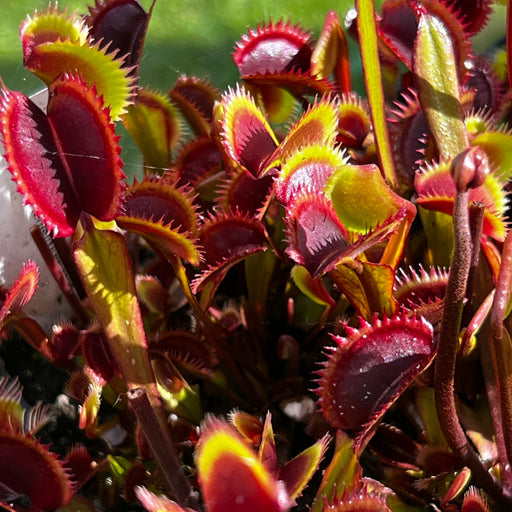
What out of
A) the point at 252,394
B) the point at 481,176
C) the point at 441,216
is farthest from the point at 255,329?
the point at 481,176

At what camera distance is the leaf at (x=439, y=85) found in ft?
1.69

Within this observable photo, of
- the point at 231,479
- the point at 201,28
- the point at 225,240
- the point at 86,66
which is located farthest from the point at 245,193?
the point at 201,28

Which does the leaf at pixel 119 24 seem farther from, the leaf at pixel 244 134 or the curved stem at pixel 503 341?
the curved stem at pixel 503 341

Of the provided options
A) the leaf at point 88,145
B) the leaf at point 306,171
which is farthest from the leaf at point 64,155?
the leaf at point 306,171

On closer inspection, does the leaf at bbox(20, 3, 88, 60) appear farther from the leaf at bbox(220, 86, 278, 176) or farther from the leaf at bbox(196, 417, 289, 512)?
the leaf at bbox(196, 417, 289, 512)

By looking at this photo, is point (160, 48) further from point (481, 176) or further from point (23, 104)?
point (481, 176)

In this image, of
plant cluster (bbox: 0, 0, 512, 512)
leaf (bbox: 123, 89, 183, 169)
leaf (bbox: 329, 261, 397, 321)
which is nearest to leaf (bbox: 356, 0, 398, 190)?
plant cluster (bbox: 0, 0, 512, 512)

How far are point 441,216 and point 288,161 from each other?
0.57ft

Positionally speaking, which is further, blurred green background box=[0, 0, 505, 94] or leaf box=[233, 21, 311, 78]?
blurred green background box=[0, 0, 505, 94]

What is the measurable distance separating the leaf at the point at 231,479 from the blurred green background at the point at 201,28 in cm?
57

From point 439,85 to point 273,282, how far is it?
24cm

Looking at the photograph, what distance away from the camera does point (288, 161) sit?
44 centimetres

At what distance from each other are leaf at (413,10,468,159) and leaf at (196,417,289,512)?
0.99 feet

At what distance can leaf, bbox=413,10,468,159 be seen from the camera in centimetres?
51
